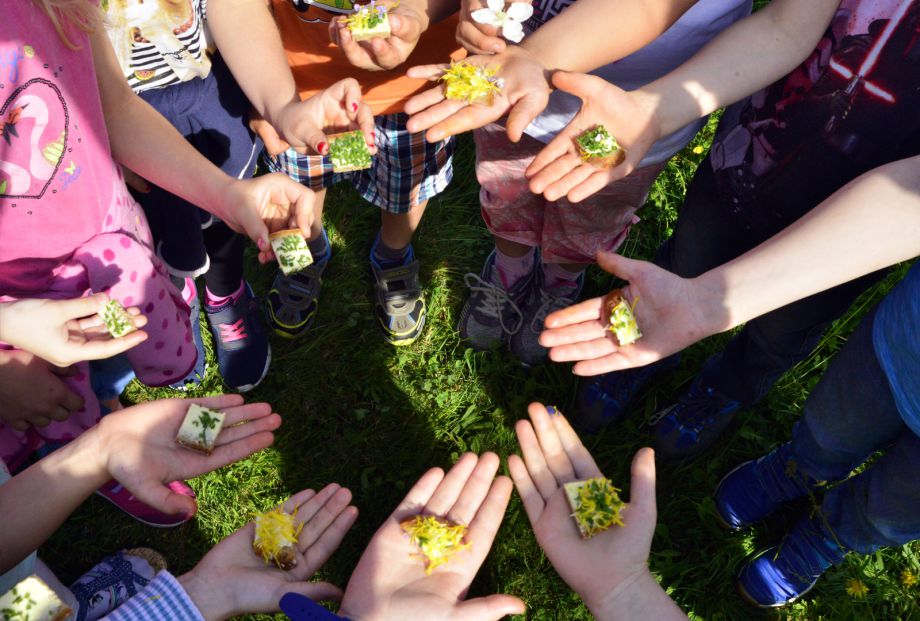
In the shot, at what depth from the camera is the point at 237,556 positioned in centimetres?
237

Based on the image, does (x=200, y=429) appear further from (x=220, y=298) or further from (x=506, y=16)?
(x=506, y=16)

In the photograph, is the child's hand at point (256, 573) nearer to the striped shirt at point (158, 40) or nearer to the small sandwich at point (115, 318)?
the small sandwich at point (115, 318)

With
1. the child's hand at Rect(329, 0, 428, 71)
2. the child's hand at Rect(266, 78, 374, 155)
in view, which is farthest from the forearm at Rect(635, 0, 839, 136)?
the child's hand at Rect(266, 78, 374, 155)

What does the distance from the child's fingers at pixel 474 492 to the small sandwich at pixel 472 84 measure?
1436mm

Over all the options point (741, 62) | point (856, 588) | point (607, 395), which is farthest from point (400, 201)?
point (856, 588)

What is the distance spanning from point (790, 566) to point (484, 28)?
2884 mm

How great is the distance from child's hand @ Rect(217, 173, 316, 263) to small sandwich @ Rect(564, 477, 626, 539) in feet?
5.06

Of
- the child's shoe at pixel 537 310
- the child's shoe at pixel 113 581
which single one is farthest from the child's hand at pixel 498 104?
the child's shoe at pixel 113 581

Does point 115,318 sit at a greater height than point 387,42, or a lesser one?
lesser

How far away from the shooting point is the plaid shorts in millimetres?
3227

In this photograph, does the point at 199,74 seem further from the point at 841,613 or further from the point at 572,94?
the point at 841,613

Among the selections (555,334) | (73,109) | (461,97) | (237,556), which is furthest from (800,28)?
(237,556)

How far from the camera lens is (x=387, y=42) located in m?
2.61

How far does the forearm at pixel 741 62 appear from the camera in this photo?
2225 millimetres
